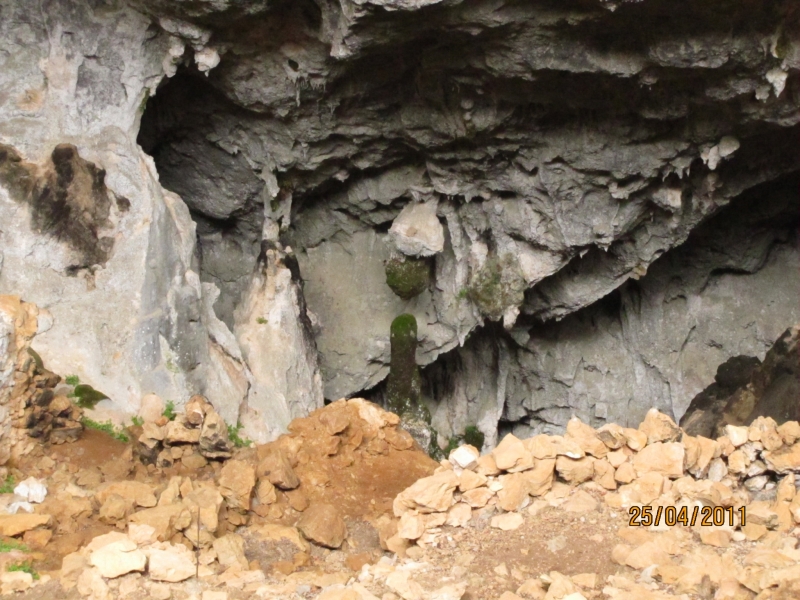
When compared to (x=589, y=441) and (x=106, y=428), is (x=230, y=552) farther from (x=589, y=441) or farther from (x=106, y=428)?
(x=589, y=441)

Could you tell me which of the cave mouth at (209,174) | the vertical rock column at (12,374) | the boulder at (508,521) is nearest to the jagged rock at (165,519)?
the vertical rock column at (12,374)

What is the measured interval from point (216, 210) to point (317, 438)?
446 centimetres

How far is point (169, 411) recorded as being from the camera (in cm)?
728

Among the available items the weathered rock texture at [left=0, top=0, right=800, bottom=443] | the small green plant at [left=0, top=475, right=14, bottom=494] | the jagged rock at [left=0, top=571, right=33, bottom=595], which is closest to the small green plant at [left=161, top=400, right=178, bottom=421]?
the weathered rock texture at [left=0, top=0, right=800, bottom=443]

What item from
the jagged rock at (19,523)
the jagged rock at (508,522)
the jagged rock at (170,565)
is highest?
the jagged rock at (508,522)

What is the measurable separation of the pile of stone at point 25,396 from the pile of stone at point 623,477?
2.90 m

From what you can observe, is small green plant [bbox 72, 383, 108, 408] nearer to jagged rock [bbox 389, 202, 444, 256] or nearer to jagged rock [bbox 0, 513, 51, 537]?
jagged rock [bbox 0, 513, 51, 537]

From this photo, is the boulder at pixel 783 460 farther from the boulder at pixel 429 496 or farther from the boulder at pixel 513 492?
the boulder at pixel 429 496

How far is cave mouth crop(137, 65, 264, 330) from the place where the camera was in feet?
32.0

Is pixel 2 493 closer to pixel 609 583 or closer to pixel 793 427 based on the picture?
pixel 609 583

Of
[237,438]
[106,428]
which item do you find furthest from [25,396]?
[237,438]

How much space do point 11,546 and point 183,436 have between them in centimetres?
195

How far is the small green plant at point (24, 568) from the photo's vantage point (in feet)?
16.4

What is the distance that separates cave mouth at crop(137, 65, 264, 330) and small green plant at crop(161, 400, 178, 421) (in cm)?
238
